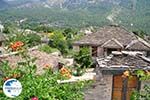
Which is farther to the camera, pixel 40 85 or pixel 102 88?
pixel 102 88

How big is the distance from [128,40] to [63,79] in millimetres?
32253

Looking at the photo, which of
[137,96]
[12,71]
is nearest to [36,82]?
[12,71]

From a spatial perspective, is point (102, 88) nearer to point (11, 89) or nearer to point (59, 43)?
point (11, 89)

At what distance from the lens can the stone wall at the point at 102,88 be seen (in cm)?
1173

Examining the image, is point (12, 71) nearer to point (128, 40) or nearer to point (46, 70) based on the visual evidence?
point (46, 70)

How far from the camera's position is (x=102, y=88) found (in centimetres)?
1189

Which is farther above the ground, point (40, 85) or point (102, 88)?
point (40, 85)

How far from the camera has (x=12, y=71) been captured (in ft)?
27.1

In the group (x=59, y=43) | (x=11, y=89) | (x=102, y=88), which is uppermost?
(x=11, y=89)

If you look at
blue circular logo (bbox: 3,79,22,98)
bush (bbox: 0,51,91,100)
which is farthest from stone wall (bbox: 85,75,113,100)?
blue circular logo (bbox: 3,79,22,98)

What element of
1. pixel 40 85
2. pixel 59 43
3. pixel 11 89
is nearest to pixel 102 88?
pixel 40 85

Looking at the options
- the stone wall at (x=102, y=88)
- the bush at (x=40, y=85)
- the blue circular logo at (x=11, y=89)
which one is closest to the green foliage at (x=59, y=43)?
the stone wall at (x=102, y=88)

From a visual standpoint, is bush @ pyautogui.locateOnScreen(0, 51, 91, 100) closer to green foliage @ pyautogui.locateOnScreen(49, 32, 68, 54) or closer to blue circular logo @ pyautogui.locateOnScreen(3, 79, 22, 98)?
blue circular logo @ pyautogui.locateOnScreen(3, 79, 22, 98)

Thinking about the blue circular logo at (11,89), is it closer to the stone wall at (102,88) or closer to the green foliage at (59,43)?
the stone wall at (102,88)
